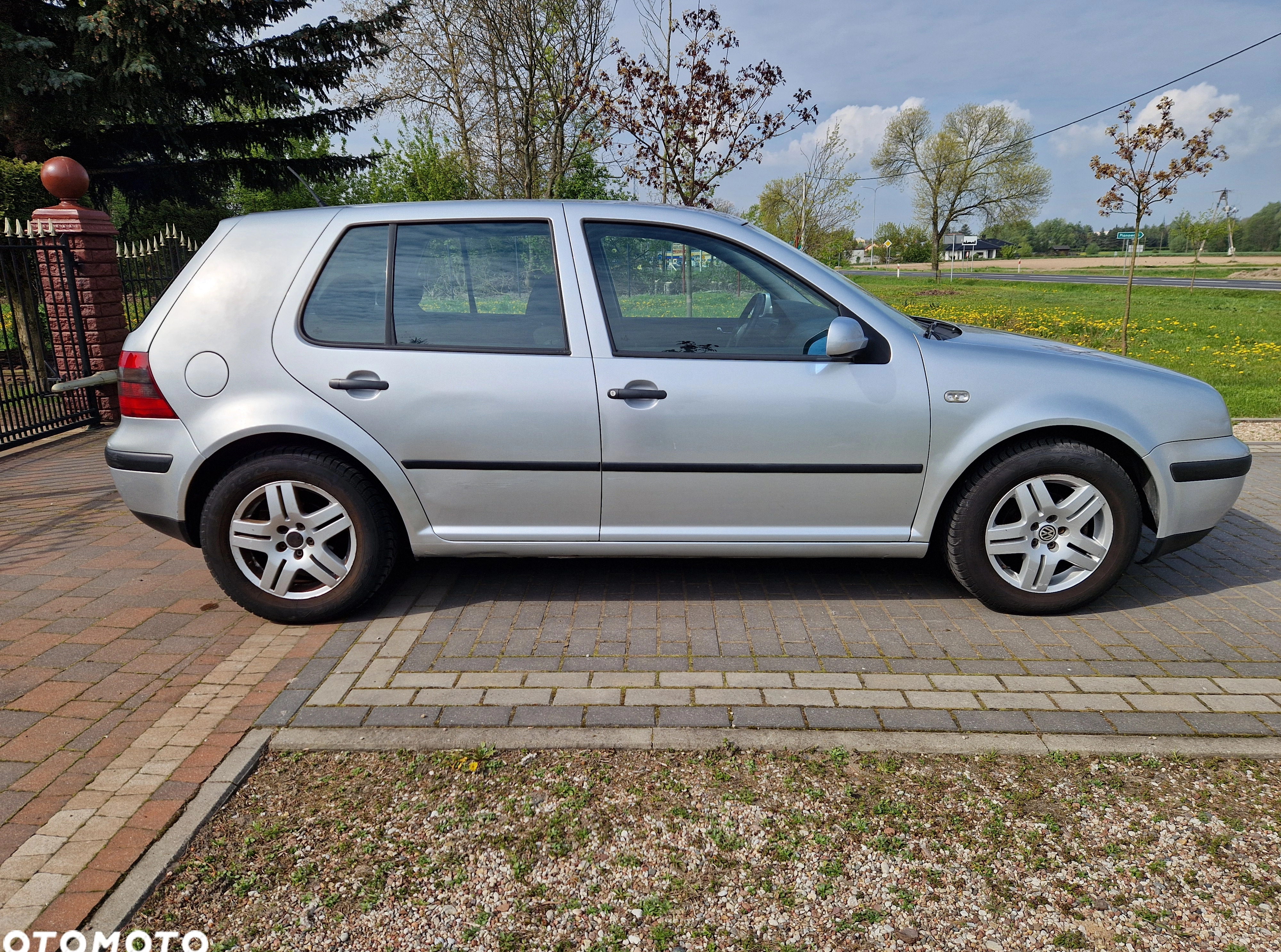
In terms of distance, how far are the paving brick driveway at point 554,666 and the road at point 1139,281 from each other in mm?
34358

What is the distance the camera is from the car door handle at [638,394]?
11.5 feet

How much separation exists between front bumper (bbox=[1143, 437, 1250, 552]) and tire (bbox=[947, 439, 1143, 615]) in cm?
13

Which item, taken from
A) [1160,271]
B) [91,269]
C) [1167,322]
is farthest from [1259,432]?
[1160,271]

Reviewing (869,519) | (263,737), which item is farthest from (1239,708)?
(263,737)

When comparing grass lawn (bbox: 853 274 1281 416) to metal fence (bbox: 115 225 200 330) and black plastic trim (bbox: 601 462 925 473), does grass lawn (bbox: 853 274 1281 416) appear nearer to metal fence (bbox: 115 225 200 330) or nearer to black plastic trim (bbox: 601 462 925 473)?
black plastic trim (bbox: 601 462 925 473)

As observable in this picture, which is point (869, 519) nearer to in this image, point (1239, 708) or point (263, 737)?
point (1239, 708)

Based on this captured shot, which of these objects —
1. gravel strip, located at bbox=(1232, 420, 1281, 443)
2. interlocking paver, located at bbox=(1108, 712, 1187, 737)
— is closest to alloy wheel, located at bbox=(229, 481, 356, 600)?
interlocking paver, located at bbox=(1108, 712, 1187, 737)

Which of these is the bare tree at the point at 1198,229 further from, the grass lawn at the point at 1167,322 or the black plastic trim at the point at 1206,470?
the black plastic trim at the point at 1206,470

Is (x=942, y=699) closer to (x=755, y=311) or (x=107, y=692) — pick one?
(x=755, y=311)

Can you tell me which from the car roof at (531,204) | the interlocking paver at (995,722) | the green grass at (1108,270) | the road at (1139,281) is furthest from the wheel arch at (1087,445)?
the green grass at (1108,270)

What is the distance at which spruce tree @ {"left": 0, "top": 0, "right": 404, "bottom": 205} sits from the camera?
413 inches

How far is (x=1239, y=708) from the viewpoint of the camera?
3047 mm

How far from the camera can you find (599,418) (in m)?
3.55

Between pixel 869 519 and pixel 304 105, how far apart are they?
1396 cm
